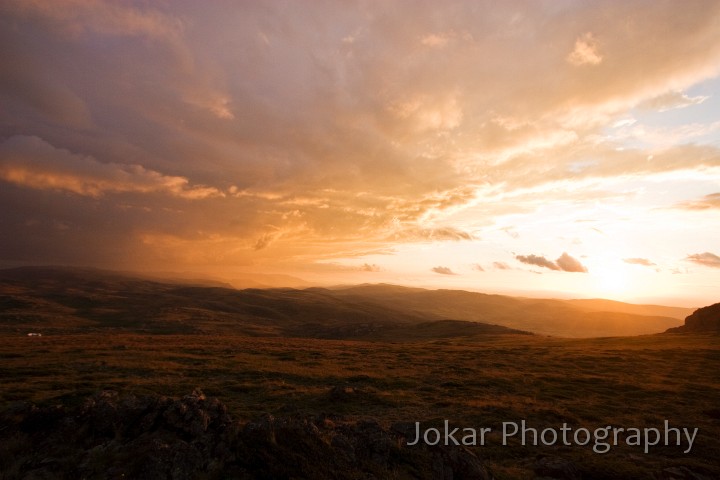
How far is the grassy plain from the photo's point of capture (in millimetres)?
17672

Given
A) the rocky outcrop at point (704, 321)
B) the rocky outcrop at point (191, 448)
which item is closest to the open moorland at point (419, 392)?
the rocky outcrop at point (191, 448)

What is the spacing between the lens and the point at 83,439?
13.2 m

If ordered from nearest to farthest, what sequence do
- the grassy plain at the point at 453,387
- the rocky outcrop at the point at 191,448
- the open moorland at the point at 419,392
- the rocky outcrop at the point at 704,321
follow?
the rocky outcrop at the point at 191,448
the open moorland at the point at 419,392
the grassy plain at the point at 453,387
the rocky outcrop at the point at 704,321

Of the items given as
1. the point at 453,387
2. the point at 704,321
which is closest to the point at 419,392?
the point at 453,387

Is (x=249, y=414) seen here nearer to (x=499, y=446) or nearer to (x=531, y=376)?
(x=499, y=446)

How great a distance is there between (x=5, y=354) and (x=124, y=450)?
46.8 metres

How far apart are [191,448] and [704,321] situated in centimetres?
11415

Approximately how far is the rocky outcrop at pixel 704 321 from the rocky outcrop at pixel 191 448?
9738cm

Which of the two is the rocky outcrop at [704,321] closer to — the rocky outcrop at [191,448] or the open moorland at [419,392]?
the open moorland at [419,392]

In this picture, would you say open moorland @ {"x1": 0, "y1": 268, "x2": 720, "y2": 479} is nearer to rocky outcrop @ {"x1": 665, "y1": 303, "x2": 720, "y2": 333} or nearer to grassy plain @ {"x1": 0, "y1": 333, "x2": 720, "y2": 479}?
grassy plain @ {"x1": 0, "y1": 333, "x2": 720, "y2": 479}

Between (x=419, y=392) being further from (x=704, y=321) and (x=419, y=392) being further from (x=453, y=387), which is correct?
(x=704, y=321)

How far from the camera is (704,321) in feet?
271

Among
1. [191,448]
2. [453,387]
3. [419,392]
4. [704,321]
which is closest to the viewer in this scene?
[191,448]

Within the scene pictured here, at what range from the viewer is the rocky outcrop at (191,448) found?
11.5 metres
